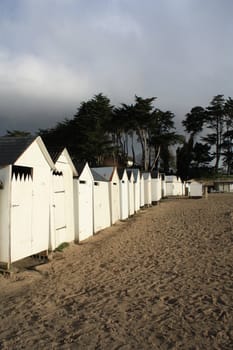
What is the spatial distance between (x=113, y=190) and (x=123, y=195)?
283 centimetres

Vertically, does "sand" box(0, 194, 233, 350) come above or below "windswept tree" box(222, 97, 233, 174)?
below

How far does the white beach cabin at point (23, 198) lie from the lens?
7.67 metres

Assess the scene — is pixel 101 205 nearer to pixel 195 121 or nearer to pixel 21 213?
pixel 21 213

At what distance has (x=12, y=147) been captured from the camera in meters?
8.37

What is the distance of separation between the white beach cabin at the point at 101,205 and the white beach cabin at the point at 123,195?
321 cm

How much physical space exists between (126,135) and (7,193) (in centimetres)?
5126

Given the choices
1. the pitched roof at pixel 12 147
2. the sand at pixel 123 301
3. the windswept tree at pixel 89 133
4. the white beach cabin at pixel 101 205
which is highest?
the windswept tree at pixel 89 133

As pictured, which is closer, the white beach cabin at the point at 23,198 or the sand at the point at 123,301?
the sand at the point at 123,301

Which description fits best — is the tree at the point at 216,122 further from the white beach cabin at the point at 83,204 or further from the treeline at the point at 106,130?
the white beach cabin at the point at 83,204

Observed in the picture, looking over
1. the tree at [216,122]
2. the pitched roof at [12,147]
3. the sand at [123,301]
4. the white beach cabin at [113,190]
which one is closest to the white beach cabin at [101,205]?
the white beach cabin at [113,190]

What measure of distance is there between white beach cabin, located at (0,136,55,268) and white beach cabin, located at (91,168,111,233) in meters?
4.74

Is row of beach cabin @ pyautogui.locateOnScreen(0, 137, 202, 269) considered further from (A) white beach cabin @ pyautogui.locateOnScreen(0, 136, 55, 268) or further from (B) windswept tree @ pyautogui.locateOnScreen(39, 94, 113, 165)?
(B) windswept tree @ pyautogui.locateOnScreen(39, 94, 113, 165)

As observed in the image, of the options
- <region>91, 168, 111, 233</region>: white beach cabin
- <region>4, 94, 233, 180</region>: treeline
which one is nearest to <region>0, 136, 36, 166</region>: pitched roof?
<region>91, 168, 111, 233</region>: white beach cabin

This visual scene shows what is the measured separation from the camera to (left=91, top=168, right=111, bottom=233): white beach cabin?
14.2 m
